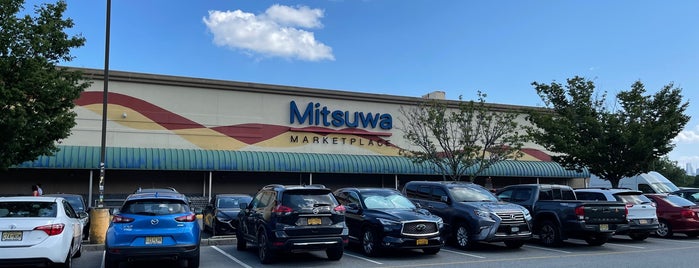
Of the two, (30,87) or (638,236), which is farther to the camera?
(638,236)

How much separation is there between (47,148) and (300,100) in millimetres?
16531

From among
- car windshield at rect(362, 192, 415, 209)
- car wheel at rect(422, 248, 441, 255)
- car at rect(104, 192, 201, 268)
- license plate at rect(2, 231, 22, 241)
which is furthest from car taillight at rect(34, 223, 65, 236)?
car wheel at rect(422, 248, 441, 255)

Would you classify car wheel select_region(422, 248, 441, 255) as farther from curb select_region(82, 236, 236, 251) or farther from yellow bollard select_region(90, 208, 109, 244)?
yellow bollard select_region(90, 208, 109, 244)

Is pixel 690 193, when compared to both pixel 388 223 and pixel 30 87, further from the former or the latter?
pixel 30 87

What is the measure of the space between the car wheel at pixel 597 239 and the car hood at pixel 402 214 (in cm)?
509

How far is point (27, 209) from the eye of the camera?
9891 millimetres

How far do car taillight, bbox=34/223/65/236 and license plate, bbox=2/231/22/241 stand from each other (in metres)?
0.28

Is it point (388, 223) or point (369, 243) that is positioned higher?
point (388, 223)

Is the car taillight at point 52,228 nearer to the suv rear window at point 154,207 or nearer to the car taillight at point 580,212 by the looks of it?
the suv rear window at point 154,207

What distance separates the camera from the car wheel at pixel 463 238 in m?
13.9

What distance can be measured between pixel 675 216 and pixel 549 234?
17.6 ft

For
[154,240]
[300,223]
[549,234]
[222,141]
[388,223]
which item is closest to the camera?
[154,240]

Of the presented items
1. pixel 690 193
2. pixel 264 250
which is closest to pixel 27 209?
pixel 264 250

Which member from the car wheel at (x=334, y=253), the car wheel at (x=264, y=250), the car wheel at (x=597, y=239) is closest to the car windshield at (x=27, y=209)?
the car wheel at (x=264, y=250)
